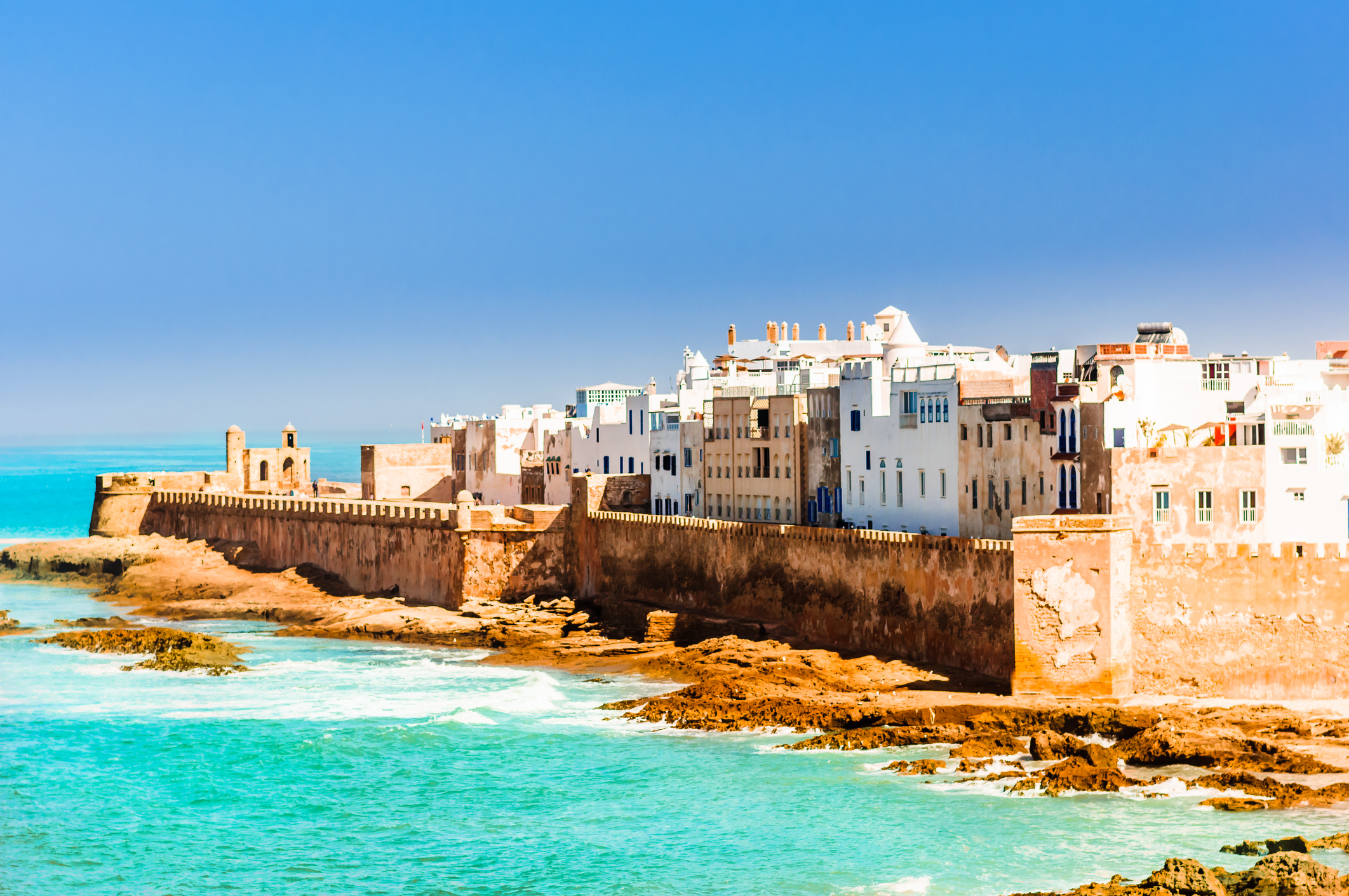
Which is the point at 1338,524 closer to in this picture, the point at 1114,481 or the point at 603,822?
the point at 1114,481

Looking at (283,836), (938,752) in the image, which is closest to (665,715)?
(938,752)

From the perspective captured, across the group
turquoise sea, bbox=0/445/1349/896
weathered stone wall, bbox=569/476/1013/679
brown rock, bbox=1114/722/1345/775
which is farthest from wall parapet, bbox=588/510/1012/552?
brown rock, bbox=1114/722/1345/775

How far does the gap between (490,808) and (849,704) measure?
10523 mm

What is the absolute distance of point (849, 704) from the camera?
143 ft

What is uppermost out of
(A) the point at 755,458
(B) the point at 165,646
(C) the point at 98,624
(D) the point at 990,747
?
(A) the point at 755,458

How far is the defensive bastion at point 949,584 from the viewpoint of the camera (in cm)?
4169

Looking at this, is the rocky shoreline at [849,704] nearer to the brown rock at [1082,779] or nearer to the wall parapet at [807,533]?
the brown rock at [1082,779]

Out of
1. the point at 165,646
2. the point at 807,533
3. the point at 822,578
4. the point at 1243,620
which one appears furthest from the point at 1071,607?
the point at 165,646

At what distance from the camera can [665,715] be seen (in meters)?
44.6

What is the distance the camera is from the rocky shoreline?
36125 mm

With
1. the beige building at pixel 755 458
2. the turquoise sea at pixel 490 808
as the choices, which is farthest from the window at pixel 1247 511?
the beige building at pixel 755 458

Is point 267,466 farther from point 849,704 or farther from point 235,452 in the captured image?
point 849,704

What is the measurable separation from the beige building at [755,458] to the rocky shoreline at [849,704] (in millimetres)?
6019

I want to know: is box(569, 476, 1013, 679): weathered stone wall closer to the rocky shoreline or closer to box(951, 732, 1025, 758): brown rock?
the rocky shoreline
